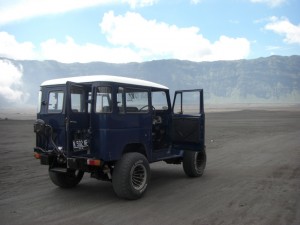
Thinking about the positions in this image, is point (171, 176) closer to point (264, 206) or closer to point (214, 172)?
point (214, 172)

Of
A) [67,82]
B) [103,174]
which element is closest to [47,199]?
[103,174]

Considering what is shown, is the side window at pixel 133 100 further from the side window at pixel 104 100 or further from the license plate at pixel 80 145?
the license plate at pixel 80 145

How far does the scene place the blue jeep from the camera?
735 cm

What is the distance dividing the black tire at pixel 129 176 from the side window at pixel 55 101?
1723 mm

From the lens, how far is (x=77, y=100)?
25.5 feet

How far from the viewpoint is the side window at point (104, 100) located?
748 cm

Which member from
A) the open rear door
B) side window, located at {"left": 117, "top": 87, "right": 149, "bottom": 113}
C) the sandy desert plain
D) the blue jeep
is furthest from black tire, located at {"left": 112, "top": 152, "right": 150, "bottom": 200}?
the open rear door

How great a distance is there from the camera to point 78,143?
24.7ft

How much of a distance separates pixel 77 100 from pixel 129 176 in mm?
1899

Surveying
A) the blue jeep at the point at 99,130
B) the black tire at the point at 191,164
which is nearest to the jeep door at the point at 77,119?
the blue jeep at the point at 99,130

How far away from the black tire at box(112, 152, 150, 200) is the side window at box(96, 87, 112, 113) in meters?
1.06

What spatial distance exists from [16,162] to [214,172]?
6765 mm

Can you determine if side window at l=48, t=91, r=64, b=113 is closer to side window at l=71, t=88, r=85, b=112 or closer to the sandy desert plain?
side window at l=71, t=88, r=85, b=112

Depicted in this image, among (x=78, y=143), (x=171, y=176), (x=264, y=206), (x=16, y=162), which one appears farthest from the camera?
(x=16, y=162)
